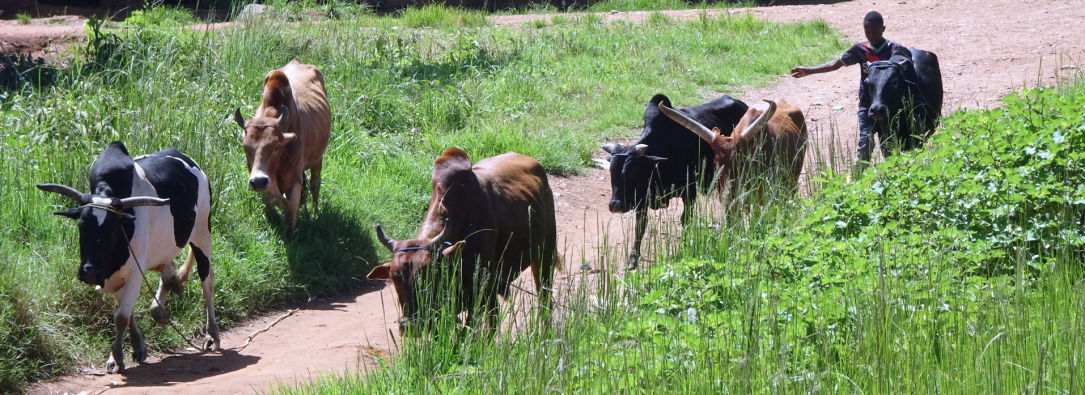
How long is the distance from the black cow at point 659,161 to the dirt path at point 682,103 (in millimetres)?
260

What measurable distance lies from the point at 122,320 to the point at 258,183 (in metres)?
1.76

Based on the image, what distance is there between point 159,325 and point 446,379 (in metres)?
3.21

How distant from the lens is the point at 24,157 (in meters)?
8.30

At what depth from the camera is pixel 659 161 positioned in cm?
809

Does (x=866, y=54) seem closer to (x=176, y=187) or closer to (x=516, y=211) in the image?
(x=516, y=211)

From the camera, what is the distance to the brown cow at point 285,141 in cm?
831

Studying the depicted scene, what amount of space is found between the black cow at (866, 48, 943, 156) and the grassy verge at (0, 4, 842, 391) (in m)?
3.27

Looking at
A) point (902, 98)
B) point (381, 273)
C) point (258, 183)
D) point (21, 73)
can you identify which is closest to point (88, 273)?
point (381, 273)

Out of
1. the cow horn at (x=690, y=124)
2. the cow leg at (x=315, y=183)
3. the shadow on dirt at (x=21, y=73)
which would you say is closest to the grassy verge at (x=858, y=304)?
the cow horn at (x=690, y=124)

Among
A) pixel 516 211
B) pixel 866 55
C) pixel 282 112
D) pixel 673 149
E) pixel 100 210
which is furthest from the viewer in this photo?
pixel 866 55

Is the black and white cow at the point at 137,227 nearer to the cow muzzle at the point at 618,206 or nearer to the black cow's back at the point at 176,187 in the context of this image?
the black cow's back at the point at 176,187

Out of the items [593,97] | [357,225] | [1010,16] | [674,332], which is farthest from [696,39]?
[674,332]

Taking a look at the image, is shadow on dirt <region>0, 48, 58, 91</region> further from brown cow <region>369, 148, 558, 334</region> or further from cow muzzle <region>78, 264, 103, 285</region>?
brown cow <region>369, 148, 558, 334</region>

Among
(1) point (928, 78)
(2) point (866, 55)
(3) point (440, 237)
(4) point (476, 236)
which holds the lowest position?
(4) point (476, 236)
